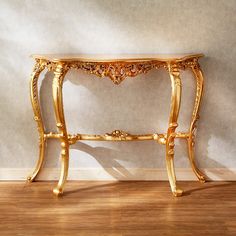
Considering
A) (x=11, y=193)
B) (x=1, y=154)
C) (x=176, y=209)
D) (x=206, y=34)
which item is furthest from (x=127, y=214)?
(x=206, y=34)

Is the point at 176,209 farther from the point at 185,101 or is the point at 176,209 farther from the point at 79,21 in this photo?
the point at 79,21

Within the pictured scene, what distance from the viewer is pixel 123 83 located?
2.58m

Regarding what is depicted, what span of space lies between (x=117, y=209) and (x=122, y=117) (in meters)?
0.67

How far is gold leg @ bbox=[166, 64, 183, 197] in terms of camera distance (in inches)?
89.7

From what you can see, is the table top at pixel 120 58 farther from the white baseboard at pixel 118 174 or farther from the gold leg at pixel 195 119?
the white baseboard at pixel 118 174

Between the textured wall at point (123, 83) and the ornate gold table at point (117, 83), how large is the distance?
93mm

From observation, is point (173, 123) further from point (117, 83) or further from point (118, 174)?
point (118, 174)

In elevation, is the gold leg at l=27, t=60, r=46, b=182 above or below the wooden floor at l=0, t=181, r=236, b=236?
above

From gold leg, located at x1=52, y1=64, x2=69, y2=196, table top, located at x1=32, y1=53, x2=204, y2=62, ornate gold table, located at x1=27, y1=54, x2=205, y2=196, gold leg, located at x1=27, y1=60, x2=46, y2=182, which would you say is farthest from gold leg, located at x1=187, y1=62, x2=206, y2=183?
gold leg, located at x1=27, y1=60, x2=46, y2=182

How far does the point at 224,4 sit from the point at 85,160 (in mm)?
1406

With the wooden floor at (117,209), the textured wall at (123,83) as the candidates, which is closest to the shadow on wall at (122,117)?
the textured wall at (123,83)

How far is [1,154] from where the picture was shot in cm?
270

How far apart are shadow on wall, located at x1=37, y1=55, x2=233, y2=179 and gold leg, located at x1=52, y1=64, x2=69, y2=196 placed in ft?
0.68

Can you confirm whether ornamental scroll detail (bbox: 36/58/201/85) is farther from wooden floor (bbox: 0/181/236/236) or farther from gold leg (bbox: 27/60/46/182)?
wooden floor (bbox: 0/181/236/236)
